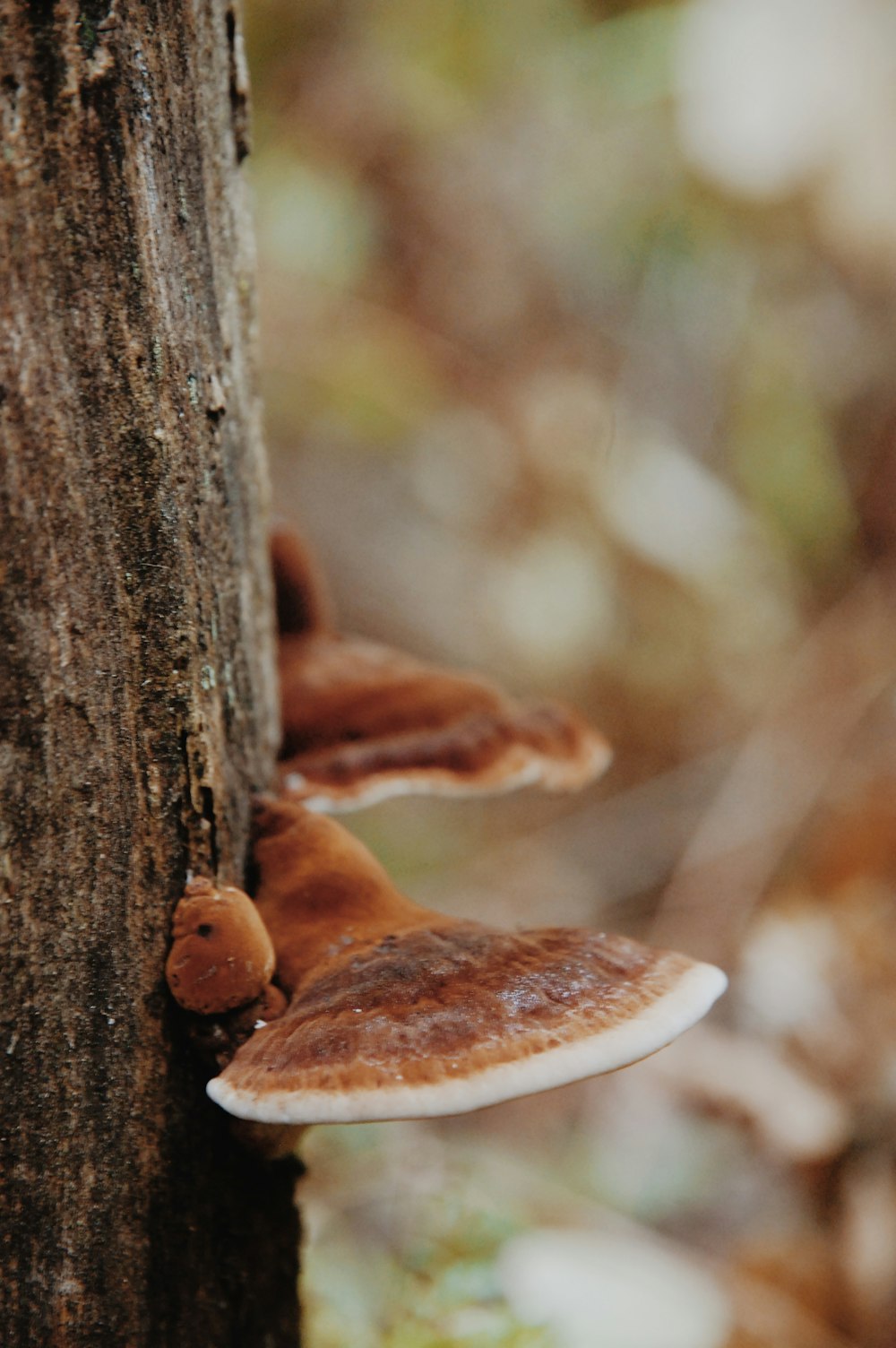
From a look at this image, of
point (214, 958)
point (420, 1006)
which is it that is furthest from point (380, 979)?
point (214, 958)

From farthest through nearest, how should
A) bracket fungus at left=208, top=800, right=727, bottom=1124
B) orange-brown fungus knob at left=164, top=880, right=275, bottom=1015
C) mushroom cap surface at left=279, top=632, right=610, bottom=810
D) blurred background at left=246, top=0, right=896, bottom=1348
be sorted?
blurred background at left=246, top=0, right=896, bottom=1348, mushroom cap surface at left=279, top=632, right=610, bottom=810, orange-brown fungus knob at left=164, top=880, right=275, bottom=1015, bracket fungus at left=208, top=800, right=727, bottom=1124

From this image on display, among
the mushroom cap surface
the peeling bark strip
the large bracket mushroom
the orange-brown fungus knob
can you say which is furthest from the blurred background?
the orange-brown fungus knob

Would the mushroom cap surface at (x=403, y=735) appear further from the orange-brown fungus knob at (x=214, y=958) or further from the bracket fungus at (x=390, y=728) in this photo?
the orange-brown fungus knob at (x=214, y=958)

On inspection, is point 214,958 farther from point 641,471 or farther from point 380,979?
point 641,471

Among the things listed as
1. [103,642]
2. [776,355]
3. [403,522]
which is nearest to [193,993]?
[103,642]

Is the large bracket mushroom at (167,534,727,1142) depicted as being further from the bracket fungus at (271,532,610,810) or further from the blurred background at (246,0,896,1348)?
the blurred background at (246,0,896,1348)
